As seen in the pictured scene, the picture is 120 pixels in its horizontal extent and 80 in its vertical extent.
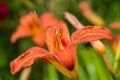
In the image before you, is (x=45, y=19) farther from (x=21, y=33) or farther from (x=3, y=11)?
(x=3, y=11)

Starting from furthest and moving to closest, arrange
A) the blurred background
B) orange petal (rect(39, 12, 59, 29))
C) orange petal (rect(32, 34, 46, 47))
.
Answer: orange petal (rect(39, 12, 59, 29)), orange petal (rect(32, 34, 46, 47)), the blurred background

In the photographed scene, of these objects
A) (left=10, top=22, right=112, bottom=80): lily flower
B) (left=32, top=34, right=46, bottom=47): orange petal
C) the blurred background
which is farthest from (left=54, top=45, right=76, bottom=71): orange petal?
(left=32, top=34, right=46, bottom=47): orange petal

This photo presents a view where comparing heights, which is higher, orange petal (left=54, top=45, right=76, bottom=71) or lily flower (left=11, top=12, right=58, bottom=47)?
orange petal (left=54, top=45, right=76, bottom=71)

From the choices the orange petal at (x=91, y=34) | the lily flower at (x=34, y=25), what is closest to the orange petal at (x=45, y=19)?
the lily flower at (x=34, y=25)

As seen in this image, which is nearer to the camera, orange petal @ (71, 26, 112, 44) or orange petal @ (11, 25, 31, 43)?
orange petal @ (71, 26, 112, 44)

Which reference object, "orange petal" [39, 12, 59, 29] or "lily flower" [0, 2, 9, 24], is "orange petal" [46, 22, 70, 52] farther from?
"lily flower" [0, 2, 9, 24]

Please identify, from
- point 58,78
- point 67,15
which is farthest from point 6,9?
point 67,15

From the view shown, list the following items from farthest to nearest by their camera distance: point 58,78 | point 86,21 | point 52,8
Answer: point 86,21 < point 52,8 < point 58,78

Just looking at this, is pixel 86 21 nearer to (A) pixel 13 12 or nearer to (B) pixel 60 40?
(A) pixel 13 12
